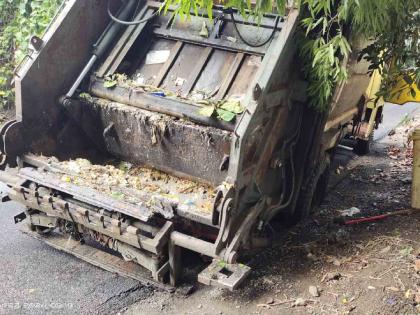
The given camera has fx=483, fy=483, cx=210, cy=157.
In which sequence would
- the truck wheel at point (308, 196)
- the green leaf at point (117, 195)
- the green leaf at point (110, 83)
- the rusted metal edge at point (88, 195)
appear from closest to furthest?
the rusted metal edge at point (88, 195) → the green leaf at point (117, 195) → the green leaf at point (110, 83) → the truck wheel at point (308, 196)

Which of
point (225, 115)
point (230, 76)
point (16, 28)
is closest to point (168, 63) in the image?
point (230, 76)

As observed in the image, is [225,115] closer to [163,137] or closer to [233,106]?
[233,106]

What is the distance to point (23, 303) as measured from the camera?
10.3 ft

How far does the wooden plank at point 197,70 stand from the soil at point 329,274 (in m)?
1.38

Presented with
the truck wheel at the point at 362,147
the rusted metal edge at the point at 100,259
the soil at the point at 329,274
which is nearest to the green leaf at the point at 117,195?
the rusted metal edge at the point at 100,259

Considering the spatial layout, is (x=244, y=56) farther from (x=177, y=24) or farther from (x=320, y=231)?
(x=320, y=231)

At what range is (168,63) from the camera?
391 centimetres

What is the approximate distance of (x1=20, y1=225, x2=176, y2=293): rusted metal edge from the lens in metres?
3.30

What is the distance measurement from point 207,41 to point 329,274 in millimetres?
1995

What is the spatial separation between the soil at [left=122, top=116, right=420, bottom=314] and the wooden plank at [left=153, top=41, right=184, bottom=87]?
5.10ft

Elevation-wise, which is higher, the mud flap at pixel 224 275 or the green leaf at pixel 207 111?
the green leaf at pixel 207 111

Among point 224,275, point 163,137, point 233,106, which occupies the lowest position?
point 224,275

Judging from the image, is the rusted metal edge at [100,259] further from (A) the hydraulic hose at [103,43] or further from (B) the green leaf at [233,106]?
(B) the green leaf at [233,106]

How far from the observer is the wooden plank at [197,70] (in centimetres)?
374
